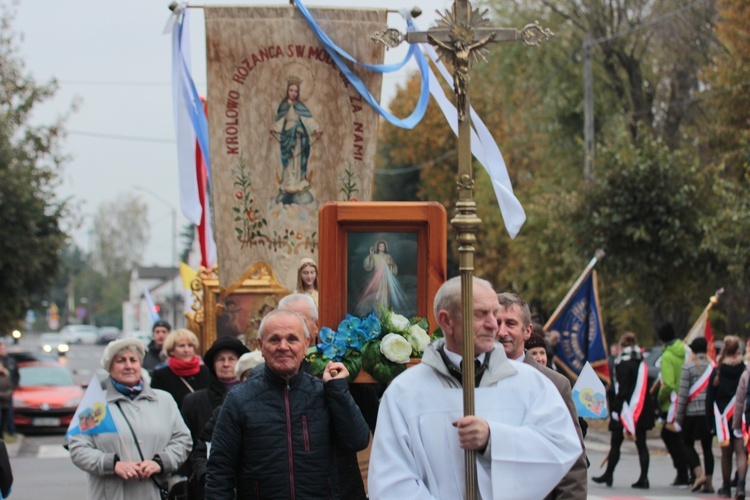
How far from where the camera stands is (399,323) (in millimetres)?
6852

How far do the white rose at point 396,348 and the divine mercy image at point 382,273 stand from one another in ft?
2.42

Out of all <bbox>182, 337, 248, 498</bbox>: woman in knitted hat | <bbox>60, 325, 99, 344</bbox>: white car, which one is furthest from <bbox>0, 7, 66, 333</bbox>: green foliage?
<bbox>60, 325, 99, 344</bbox>: white car

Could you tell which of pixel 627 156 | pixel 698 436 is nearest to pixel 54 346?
pixel 627 156

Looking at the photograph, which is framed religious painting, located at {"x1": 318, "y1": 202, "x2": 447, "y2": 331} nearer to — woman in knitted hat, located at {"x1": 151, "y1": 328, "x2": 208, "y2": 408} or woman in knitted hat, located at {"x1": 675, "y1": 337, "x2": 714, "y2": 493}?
woman in knitted hat, located at {"x1": 151, "y1": 328, "x2": 208, "y2": 408}

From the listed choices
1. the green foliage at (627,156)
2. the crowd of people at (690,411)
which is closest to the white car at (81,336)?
the green foliage at (627,156)

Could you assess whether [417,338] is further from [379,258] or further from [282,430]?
[282,430]

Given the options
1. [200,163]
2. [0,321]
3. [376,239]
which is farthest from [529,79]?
[376,239]

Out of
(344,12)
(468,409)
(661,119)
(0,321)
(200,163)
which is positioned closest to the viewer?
(468,409)

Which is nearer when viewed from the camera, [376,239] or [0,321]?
[376,239]

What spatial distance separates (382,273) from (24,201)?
19731mm

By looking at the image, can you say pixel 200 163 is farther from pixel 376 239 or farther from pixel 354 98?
pixel 376 239

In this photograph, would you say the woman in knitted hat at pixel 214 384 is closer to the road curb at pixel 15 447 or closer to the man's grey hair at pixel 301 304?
the man's grey hair at pixel 301 304

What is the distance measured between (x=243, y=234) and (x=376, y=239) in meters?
4.43

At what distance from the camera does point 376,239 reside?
746 centimetres
